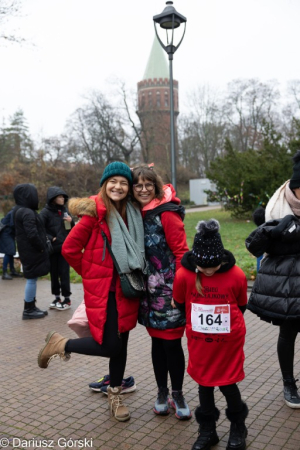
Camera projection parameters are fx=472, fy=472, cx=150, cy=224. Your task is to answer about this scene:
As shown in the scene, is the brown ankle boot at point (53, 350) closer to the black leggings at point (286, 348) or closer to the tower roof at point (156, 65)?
the black leggings at point (286, 348)

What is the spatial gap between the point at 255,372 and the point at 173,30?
724cm

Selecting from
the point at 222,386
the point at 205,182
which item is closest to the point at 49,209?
the point at 222,386

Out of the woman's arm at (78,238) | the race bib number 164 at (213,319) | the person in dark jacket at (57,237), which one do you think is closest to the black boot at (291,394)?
the race bib number 164 at (213,319)

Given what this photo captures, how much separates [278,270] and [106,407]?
1743 mm

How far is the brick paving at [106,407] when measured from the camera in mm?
3211

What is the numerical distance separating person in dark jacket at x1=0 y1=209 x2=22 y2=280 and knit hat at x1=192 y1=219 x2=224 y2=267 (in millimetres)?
7733

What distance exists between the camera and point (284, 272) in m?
3.37

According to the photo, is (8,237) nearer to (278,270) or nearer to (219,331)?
(278,270)

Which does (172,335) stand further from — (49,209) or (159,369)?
(49,209)

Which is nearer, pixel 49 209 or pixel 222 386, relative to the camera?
pixel 222 386

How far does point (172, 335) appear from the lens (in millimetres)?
3426

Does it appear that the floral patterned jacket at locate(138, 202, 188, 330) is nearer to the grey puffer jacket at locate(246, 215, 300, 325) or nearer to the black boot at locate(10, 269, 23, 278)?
the grey puffer jacket at locate(246, 215, 300, 325)

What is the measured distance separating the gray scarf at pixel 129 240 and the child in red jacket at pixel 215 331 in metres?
0.47

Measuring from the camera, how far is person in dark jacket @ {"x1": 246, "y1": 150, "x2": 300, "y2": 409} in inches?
130
